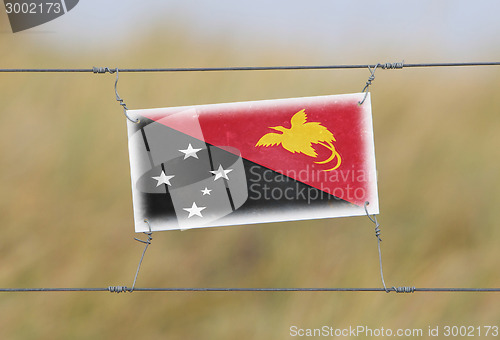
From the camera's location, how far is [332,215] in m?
2.15

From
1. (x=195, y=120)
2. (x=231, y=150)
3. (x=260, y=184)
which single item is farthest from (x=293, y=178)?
(x=195, y=120)

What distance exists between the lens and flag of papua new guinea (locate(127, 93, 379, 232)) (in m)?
2.15

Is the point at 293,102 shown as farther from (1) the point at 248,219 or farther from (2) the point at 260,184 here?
(1) the point at 248,219

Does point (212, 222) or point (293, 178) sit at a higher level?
point (293, 178)

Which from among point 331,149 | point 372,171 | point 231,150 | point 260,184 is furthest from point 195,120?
point 372,171

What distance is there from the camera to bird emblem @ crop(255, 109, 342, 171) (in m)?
2.15

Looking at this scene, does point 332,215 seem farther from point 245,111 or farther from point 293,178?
point 245,111

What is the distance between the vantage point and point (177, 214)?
217cm

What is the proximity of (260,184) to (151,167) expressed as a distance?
1.46ft

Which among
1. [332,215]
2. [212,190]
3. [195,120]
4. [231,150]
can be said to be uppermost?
[195,120]

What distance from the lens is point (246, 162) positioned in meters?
2.17

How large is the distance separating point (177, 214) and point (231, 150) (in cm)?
34

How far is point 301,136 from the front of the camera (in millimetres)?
2162

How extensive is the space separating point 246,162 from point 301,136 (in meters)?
0.24
